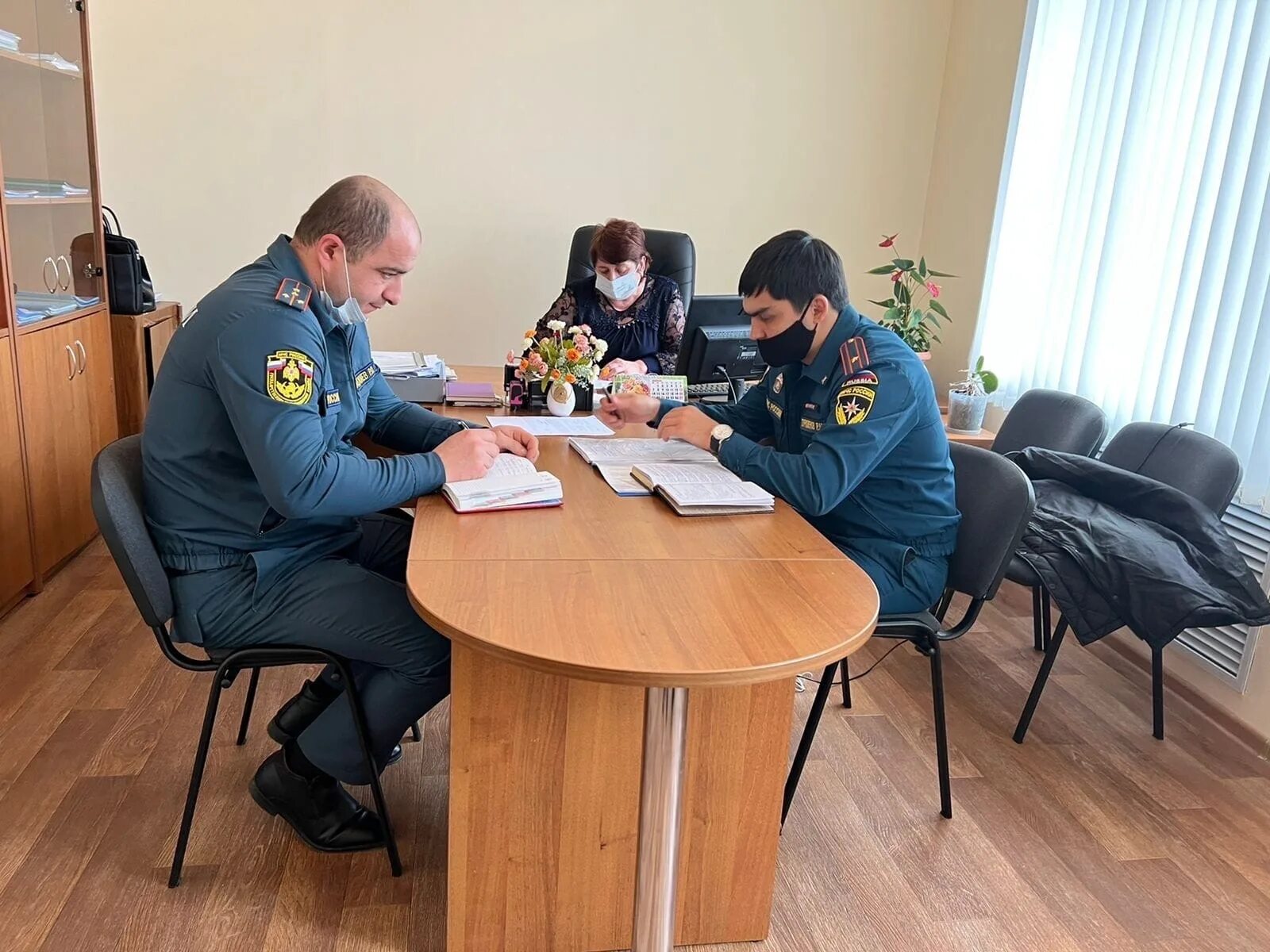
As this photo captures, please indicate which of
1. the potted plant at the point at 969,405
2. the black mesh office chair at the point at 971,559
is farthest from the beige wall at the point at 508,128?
the black mesh office chair at the point at 971,559

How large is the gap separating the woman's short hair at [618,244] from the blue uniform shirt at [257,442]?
149 cm

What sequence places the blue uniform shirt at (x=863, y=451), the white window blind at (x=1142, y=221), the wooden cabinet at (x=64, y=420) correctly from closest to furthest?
the blue uniform shirt at (x=863, y=451)
the white window blind at (x=1142, y=221)
the wooden cabinet at (x=64, y=420)

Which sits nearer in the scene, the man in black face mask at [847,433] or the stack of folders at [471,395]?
the man in black face mask at [847,433]

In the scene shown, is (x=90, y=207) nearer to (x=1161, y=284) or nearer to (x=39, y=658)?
(x=39, y=658)

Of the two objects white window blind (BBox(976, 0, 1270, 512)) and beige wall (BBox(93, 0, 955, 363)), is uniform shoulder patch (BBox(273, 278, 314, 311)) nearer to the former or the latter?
white window blind (BBox(976, 0, 1270, 512))

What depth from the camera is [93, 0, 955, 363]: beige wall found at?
12.8 feet

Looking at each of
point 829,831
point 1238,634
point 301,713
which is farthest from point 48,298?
point 1238,634

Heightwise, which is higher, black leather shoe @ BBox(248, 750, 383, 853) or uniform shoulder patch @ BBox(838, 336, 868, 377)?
uniform shoulder patch @ BBox(838, 336, 868, 377)

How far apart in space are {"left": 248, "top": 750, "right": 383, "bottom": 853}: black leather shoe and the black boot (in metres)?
0.06

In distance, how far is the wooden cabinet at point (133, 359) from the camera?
11.7 ft

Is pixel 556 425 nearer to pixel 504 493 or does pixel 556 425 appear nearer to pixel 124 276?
pixel 504 493

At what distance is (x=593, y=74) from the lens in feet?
13.4

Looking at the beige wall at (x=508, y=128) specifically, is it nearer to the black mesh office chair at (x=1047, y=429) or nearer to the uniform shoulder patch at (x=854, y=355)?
the black mesh office chair at (x=1047, y=429)

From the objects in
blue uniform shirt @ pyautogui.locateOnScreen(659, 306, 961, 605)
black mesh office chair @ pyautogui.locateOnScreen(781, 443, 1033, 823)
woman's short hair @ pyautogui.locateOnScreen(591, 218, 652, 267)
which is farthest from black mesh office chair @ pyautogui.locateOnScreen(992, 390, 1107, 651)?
woman's short hair @ pyautogui.locateOnScreen(591, 218, 652, 267)
